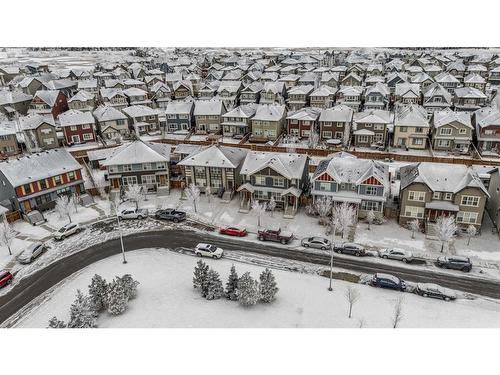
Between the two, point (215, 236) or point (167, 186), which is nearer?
point (215, 236)

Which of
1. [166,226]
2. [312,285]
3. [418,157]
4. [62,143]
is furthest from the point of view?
[62,143]

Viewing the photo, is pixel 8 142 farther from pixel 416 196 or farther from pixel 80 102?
pixel 416 196

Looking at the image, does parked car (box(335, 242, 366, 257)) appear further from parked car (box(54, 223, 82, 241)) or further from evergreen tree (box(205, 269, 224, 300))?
parked car (box(54, 223, 82, 241))

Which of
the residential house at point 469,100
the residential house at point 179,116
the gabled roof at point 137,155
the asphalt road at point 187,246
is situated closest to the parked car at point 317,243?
the asphalt road at point 187,246

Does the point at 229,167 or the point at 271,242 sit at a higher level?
the point at 229,167

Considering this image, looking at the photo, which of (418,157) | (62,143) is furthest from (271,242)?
(62,143)

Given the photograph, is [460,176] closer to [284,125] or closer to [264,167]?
[264,167]
